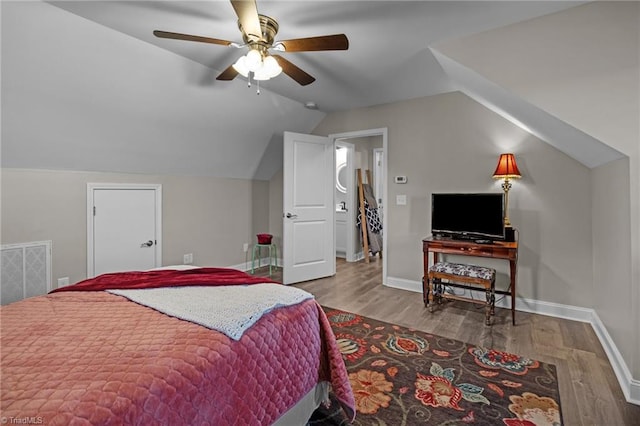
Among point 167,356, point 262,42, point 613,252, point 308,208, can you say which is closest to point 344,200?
point 308,208

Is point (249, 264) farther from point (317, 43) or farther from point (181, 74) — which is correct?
point (317, 43)

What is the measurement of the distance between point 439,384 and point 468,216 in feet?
6.03

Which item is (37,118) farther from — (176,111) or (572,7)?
(572,7)

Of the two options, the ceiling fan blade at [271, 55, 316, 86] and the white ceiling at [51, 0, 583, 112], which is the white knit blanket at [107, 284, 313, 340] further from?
the white ceiling at [51, 0, 583, 112]

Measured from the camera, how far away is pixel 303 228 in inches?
166

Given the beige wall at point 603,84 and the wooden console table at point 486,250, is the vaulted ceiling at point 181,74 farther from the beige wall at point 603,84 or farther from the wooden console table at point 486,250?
the wooden console table at point 486,250

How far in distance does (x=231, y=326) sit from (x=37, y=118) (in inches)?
106

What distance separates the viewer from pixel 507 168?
301 centimetres

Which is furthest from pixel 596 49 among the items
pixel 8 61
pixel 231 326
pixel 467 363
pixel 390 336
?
pixel 8 61

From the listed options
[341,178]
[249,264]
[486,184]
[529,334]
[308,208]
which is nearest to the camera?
[529,334]

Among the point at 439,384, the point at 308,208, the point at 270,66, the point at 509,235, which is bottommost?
the point at 439,384

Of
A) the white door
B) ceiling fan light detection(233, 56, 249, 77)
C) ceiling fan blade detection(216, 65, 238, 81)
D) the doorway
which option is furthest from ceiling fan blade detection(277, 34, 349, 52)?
the doorway

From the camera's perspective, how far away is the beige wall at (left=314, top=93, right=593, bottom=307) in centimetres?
295

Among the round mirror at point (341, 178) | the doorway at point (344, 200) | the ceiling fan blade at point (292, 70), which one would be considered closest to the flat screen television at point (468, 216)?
the ceiling fan blade at point (292, 70)
